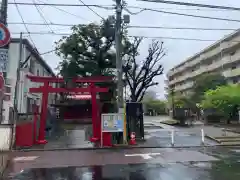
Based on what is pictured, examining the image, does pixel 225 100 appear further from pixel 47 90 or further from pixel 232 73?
pixel 232 73

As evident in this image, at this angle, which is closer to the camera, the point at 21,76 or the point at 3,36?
the point at 3,36

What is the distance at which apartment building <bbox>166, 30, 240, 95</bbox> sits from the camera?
45875 millimetres

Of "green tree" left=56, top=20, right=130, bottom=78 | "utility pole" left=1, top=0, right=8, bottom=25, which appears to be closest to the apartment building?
"green tree" left=56, top=20, right=130, bottom=78

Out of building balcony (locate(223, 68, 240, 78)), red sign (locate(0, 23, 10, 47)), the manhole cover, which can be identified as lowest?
the manhole cover

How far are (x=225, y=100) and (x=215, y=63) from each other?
92.6 feet

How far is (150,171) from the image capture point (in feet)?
27.7

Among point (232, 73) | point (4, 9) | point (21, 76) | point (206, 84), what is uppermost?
point (232, 73)

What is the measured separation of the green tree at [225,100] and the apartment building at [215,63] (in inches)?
260

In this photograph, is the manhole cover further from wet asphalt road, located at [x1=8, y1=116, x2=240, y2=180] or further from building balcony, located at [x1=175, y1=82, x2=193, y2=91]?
building balcony, located at [x1=175, y1=82, x2=193, y2=91]

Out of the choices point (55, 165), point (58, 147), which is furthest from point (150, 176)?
point (58, 147)

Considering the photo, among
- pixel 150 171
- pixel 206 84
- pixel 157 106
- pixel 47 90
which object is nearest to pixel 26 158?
pixel 47 90

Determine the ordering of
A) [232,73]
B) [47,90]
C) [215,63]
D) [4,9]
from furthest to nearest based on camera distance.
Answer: [215,63] < [232,73] < [47,90] < [4,9]

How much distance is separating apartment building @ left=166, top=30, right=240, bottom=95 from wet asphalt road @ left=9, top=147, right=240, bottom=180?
2474 cm

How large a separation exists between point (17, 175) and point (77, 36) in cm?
2583
